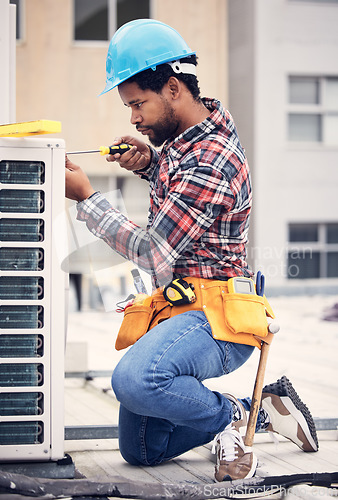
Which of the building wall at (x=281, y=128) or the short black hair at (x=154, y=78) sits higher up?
the building wall at (x=281, y=128)

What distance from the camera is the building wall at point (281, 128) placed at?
45.7ft

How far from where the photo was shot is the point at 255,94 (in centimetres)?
1391

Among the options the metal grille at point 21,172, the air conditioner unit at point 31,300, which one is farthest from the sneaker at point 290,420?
the metal grille at point 21,172

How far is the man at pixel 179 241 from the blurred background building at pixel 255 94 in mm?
10322

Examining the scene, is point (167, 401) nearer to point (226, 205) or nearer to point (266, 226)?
point (226, 205)

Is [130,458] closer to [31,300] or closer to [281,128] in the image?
[31,300]

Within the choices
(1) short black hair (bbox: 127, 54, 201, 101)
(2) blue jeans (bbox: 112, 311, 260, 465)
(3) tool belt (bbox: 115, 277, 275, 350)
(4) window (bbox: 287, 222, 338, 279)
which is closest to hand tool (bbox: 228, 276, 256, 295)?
(3) tool belt (bbox: 115, 277, 275, 350)

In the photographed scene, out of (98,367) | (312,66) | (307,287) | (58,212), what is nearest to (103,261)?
(58,212)

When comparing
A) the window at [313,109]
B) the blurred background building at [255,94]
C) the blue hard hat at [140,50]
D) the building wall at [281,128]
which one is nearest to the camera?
the blue hard hat at [140,50]

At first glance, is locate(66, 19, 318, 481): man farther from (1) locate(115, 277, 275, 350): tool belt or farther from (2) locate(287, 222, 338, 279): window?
(2) locate(287, 222, 338, 279): window

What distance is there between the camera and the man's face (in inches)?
96.1

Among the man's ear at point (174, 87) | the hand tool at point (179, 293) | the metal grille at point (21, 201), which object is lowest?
the hand tool at point (179, 293)

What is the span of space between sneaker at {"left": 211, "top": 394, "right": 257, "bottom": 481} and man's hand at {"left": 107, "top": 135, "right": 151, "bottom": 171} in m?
0.97

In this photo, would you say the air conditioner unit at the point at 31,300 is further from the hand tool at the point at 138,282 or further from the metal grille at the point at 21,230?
the hand tool at the point at 138,282
